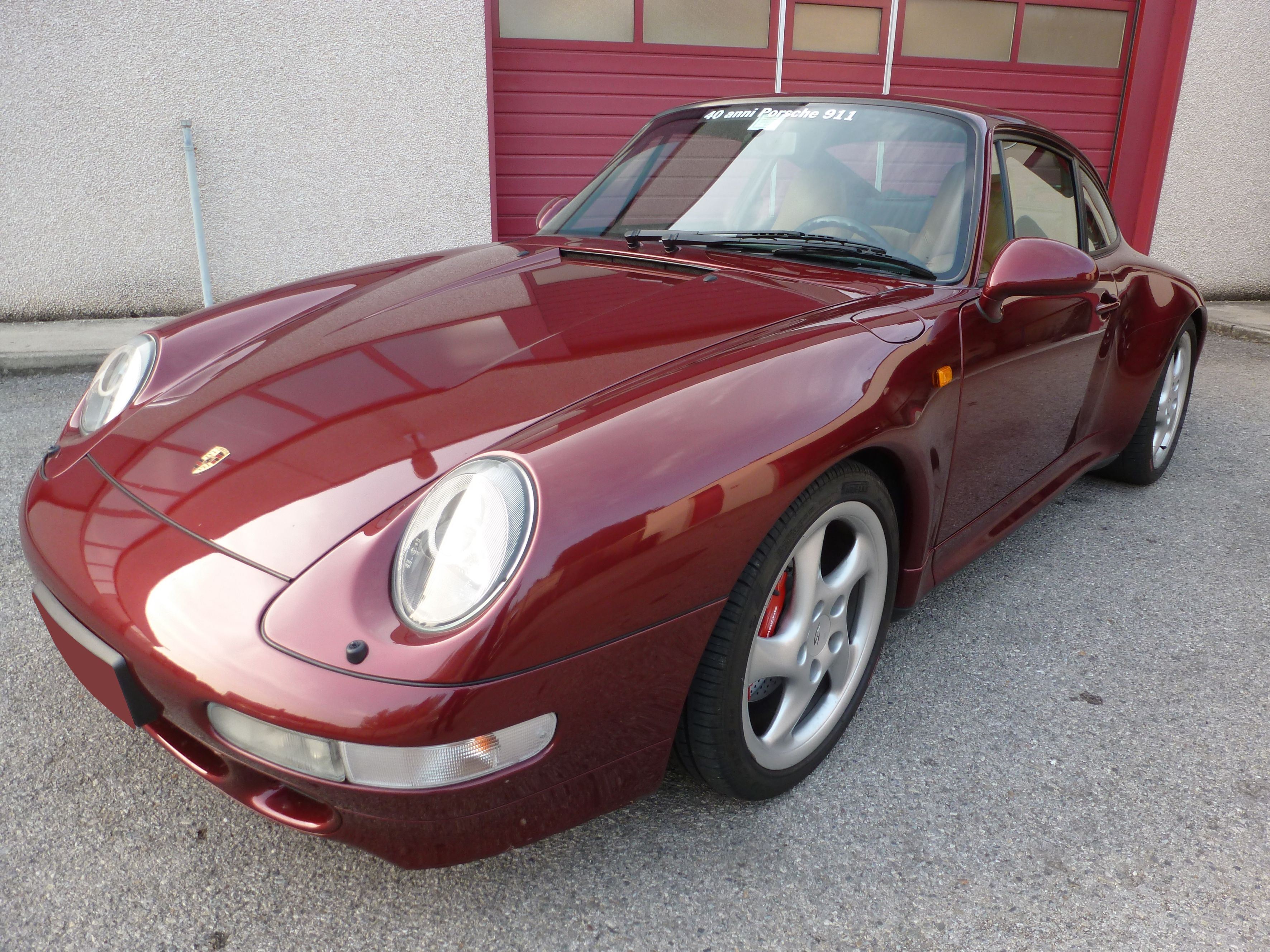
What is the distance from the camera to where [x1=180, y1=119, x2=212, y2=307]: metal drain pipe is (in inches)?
212

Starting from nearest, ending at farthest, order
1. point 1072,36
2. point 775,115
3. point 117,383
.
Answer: point 117,383
point 775,115
point 1072,36

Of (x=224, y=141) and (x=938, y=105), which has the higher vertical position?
(x=938, y=105)

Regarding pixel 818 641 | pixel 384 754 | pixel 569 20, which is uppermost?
pixel 569 20

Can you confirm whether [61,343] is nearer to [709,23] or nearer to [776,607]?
[709,23]

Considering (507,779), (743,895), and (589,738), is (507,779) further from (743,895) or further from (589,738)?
(743,895)

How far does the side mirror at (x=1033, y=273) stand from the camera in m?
2.08

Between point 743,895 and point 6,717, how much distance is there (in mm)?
1579

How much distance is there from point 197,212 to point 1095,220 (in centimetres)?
485

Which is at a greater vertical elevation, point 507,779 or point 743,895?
point 507,779

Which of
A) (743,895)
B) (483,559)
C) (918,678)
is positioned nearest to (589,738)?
(483,559)

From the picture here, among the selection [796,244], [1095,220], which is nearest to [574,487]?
[796,244]

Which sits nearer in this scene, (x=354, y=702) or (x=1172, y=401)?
(x=354, y=702)

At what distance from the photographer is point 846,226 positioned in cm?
229

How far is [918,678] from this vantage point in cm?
223
